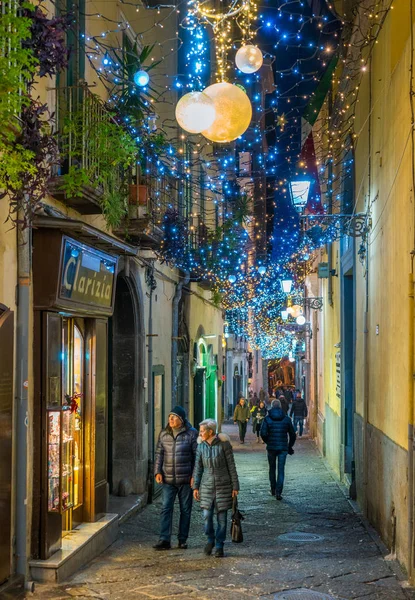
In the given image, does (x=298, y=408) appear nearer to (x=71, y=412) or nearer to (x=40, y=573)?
(x=71, y=412)

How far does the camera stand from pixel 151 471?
15.6 m

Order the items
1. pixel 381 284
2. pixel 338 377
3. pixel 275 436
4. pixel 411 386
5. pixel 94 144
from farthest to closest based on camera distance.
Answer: pixel 338 377
pixel 275 436
pixel 381 284
pixel 94 144
pixel 411 386

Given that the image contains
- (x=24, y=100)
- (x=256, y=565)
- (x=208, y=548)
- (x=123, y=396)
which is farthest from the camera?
(x=123, y=396)

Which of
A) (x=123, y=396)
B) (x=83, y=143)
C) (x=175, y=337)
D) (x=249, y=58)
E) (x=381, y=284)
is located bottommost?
(x=123, y=396)

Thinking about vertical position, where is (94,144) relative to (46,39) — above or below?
below

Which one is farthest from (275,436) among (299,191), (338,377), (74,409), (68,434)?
(68,434)

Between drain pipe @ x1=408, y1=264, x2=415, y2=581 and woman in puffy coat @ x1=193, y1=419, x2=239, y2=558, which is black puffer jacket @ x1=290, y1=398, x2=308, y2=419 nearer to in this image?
woman in puffy coat @ x1=193, y1=419, x2=239, y2=558

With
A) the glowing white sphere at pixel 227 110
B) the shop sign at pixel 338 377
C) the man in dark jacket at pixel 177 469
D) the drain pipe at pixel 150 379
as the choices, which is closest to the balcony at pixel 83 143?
the glowing white sphere at pixel 227 110

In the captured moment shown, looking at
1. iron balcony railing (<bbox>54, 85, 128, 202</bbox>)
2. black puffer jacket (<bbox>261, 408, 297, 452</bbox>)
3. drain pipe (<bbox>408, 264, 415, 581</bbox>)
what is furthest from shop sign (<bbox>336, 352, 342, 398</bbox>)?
iron balcony railing (<bbox>54, 85, 128, 202</bbox>)

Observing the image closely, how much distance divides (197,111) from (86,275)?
11.6 ft

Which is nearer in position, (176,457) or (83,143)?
(83,143)

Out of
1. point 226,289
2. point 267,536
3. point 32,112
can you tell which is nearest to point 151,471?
point 267,536

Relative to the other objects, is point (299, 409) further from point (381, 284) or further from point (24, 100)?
point (24, 100)

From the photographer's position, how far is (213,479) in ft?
35.3
